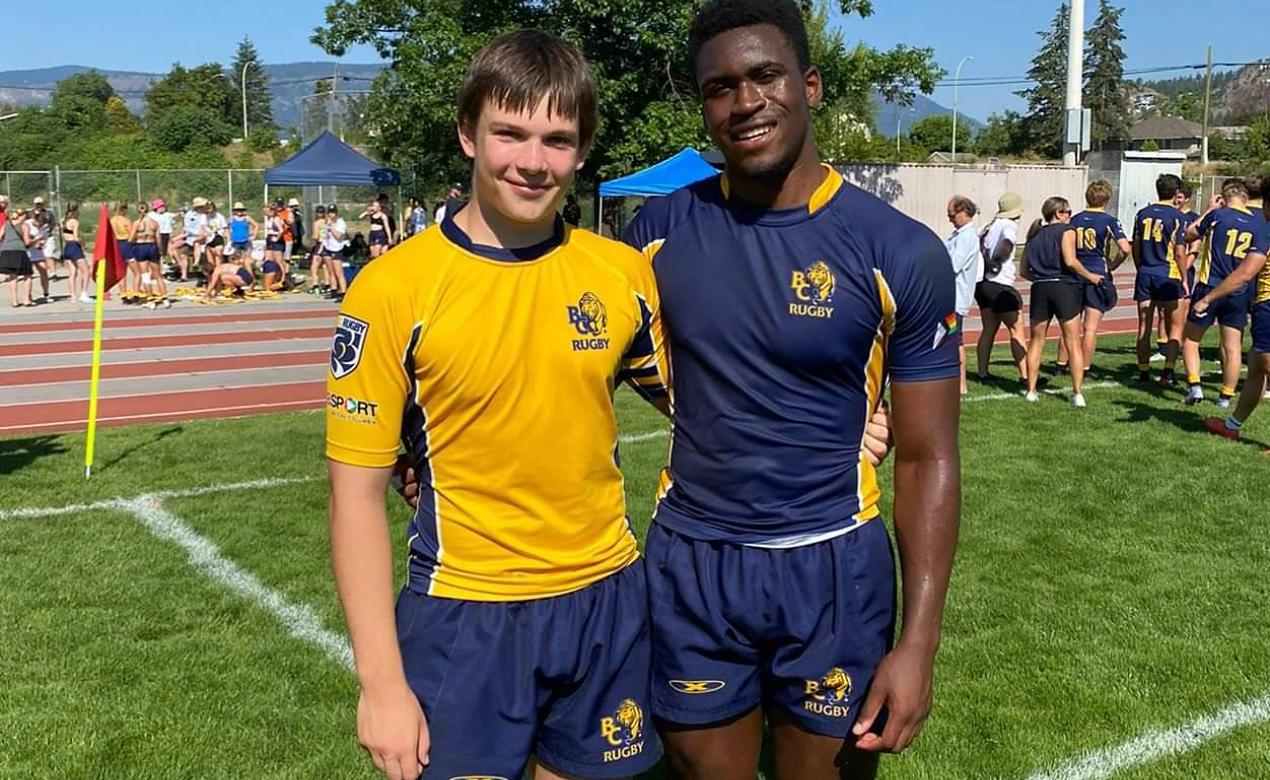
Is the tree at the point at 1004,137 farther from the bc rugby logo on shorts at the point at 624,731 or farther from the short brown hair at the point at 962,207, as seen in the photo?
the bc rugby logo on shorts at the point at 624,731

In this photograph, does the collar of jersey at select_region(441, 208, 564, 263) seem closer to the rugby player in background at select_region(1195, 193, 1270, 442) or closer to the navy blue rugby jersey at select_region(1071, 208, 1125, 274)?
the rugby player in background at select_region(1195, 193, 1270, 442)

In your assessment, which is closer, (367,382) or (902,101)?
(367,382)

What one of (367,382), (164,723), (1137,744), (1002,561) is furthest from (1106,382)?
(367,382)

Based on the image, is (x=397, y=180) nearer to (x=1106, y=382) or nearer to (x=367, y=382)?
(x=1106, y=382)

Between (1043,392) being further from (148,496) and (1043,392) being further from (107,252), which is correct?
(107,252)

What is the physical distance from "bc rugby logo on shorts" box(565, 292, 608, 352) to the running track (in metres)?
8.58

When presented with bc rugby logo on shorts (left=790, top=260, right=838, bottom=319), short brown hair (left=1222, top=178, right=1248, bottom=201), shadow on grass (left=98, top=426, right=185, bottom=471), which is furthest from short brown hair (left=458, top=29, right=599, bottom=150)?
short brown hair (left=1222, top=178, right=1248, bottom=201)

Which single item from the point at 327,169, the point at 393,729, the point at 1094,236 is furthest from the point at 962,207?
the point at 327,169

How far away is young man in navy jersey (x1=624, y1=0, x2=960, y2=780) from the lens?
218cm

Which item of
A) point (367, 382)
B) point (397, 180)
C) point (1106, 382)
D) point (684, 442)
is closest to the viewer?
point (367, 382)

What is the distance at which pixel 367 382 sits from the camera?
76.4 inches

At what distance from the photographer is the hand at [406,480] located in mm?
2150

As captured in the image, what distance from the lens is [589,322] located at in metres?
2.10

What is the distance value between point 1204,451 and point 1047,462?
131cm
